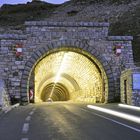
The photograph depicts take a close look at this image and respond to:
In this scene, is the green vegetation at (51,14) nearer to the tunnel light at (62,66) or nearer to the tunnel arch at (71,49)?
the tunnel arch at (71,49)

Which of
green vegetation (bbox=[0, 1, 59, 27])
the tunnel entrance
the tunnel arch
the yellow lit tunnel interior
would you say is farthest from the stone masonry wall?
green vegetation (bbox=[0, 1, 59, 27])

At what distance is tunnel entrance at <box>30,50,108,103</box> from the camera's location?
130 feet

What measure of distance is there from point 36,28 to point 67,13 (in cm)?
3718

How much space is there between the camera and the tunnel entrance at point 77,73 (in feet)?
130

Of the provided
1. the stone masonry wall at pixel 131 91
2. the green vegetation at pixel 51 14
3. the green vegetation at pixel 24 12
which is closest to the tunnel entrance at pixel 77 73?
the stone masonry wall at pixel 131 91

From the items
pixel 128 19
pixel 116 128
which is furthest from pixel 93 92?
pixel 116 128

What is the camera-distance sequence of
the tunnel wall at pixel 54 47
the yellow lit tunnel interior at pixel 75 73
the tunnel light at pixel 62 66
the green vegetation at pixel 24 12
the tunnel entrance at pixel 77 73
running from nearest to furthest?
1. the tunnel wall at pixel 54 47
2. the tunnel entrance at pixel 77 73
3. the yellow lit tunnel interior at pixel 75 73
4. the tunnel light at pixel 62 66
5. the green vegetation at pixel 24 12

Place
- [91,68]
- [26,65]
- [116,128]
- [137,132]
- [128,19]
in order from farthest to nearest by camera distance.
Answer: [128,19]
[91,68]
[26,65]
[116,128]
[137,132]

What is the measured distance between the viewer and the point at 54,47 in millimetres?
37281

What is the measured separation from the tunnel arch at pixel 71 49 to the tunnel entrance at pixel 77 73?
0.63 meters

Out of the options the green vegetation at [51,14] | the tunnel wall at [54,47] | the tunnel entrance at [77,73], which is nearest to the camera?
the tunnel wall at [54,47]

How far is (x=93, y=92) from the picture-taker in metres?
44.0

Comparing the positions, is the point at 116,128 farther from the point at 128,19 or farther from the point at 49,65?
the point at 128,19

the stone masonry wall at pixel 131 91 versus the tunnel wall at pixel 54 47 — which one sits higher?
the tunnel wall at pixel 54 47
